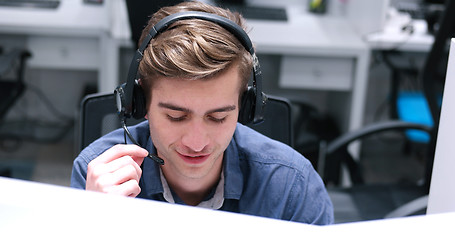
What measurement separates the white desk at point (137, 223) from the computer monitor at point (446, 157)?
0.67ft

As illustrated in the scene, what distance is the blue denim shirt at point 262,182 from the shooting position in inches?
39.8

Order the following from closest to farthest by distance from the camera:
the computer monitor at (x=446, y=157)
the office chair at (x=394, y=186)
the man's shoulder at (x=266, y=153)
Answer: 1. the computer monitor at (x=446, y=157)
2. the man's shoulder at (x=266, y=153)
3. the office chair at (x=394, y=186)

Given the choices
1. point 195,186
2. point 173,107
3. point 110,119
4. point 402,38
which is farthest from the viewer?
point 402,38

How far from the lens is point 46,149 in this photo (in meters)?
2.94

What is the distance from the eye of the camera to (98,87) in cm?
269

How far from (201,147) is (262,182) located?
205 millimetres

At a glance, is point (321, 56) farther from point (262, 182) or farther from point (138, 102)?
point (138, 102)

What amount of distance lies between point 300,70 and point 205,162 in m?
1.58

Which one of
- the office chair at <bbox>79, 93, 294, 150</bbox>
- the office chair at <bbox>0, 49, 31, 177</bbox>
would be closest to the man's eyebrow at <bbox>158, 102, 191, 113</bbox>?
the office chair at <bbox>79, 93, 294, 150</bbox>

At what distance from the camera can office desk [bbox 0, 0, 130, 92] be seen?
2.32 meters

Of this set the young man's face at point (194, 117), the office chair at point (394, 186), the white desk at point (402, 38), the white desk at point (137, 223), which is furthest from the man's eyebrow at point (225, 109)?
the white desk at point (402, 38)

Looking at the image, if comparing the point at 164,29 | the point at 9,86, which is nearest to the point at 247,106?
the point at 164,29

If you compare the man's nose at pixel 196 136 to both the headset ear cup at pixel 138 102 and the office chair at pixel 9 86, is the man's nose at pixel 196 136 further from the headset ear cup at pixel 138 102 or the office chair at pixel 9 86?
the office chair at pixel 9 86

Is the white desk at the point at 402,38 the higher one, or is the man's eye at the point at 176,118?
the man's eye at the point at 176,118
